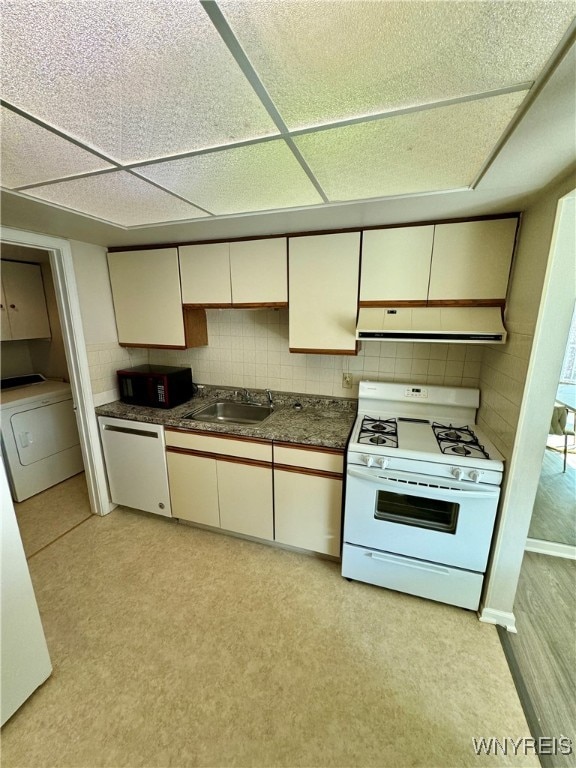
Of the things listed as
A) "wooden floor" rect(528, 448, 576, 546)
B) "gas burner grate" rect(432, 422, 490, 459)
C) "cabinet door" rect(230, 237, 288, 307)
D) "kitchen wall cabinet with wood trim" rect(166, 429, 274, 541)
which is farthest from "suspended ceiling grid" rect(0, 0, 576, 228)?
"wooden floor" rect(528, 448, 576, 546)

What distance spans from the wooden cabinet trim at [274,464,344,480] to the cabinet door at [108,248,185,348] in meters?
1.28

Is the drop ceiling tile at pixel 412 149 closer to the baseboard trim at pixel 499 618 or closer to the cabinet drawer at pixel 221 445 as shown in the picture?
the cabinet drawer at pixel 221 445

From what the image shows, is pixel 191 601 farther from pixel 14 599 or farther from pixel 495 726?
pixel 495 726


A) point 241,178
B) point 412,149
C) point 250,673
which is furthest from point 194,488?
point 412,149

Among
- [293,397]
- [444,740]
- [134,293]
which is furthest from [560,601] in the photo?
[134,293]

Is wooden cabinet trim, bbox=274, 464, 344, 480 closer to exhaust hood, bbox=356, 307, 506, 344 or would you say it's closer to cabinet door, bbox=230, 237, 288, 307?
exhaust hood, bbox=356, 307, 506, 344

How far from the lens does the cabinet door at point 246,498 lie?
2.12 metres

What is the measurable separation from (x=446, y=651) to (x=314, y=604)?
0.73 meters

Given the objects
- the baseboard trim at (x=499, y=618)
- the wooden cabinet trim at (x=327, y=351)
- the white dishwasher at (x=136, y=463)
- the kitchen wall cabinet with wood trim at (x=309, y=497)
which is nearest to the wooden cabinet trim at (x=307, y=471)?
the kitchen wall cabinet with wood trim at (x=309, y=497)

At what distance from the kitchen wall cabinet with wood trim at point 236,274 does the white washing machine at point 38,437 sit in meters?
1.91

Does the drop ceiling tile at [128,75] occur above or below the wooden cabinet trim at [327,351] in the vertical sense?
above

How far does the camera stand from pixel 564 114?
0.85 metres

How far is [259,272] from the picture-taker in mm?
2145

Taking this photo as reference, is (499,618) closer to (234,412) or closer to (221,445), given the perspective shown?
(221,445)
